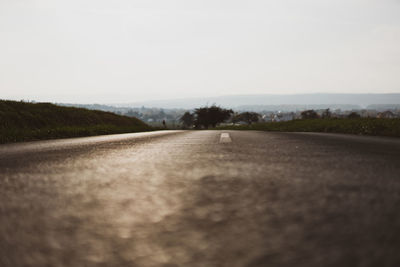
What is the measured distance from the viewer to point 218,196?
2.88m

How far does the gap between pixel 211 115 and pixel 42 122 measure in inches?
3679

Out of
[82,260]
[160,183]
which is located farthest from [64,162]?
[82,260]

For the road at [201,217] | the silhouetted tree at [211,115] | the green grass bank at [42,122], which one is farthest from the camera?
the silhouetted tree at [211,115]

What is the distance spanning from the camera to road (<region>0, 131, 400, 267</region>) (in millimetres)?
1639

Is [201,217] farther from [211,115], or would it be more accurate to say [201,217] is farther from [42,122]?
[211,115]

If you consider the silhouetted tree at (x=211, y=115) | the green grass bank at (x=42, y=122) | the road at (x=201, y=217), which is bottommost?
the silhouetted tree at (x=211, y=115)

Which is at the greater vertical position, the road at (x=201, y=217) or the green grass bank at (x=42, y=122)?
A: the green grass bank at (x=42, y=122)

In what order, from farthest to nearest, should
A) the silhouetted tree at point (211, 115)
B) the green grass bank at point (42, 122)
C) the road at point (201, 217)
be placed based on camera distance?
the silhouetted tree at point (211, 115), the green grass bank at point (42, 122), the road at point (201, 217)

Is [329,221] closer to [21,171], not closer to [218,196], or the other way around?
[218,196]

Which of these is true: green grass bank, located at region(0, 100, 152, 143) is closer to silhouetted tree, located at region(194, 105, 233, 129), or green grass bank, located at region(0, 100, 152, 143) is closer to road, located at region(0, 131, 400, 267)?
road, located at region(0, 131, 400, 267)

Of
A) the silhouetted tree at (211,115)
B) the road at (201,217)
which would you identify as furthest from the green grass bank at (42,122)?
the silhouetted tree at (211,115)

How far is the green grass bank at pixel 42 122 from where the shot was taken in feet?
42.9

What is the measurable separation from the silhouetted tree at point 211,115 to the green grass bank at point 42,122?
275ft

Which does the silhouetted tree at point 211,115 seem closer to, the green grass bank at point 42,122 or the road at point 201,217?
the green grass bank at point 42,122
